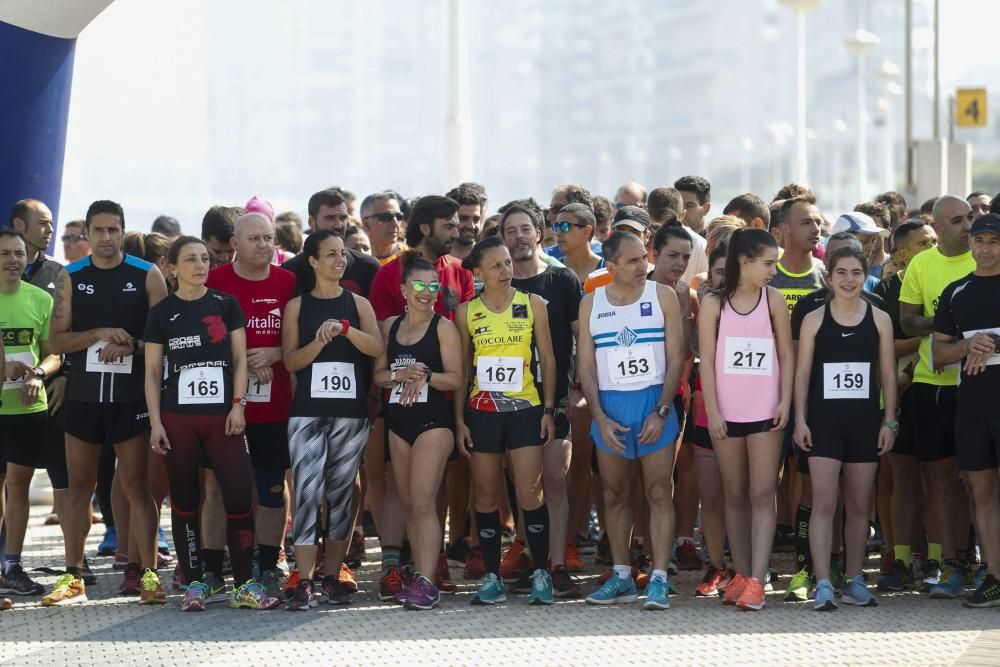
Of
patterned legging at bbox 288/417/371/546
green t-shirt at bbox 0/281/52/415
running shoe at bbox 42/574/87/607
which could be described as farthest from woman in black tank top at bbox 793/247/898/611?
green t-shirt at bbox 0/281/52/415

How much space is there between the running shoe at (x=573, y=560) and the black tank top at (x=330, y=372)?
1.53 m

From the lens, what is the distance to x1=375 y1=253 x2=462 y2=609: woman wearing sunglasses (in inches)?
286

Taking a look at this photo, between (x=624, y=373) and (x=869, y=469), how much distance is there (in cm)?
124

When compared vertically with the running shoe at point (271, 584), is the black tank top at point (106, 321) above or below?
above

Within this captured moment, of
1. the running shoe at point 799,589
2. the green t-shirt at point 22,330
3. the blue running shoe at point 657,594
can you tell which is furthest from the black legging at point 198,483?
the running shoe at point 799,589

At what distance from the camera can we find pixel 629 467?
739 centimetres

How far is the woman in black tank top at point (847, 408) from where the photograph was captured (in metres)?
7.12

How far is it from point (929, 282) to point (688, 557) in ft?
6.40

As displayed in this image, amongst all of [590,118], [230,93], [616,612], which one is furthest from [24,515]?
[590,118]

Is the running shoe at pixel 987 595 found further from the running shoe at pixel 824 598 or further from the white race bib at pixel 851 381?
the white race bib at pixel 851 381

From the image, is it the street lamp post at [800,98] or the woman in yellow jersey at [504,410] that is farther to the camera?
the street lamp post at [800,98]

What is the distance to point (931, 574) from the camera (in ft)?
24.7

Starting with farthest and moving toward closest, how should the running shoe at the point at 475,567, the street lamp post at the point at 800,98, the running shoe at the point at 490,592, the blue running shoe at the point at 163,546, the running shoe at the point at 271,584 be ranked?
the street lamp post at the point at 800,98, the blue running shoe at the point at 163,546, the running shoe at the point at 475,567, the running shoe at the point at 271,584, the running shoe at the point at 490,592

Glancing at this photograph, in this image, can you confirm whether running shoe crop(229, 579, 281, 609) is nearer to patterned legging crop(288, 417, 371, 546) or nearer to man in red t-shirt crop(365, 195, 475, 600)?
patterned legging crop(288, 417, 371, 546)
